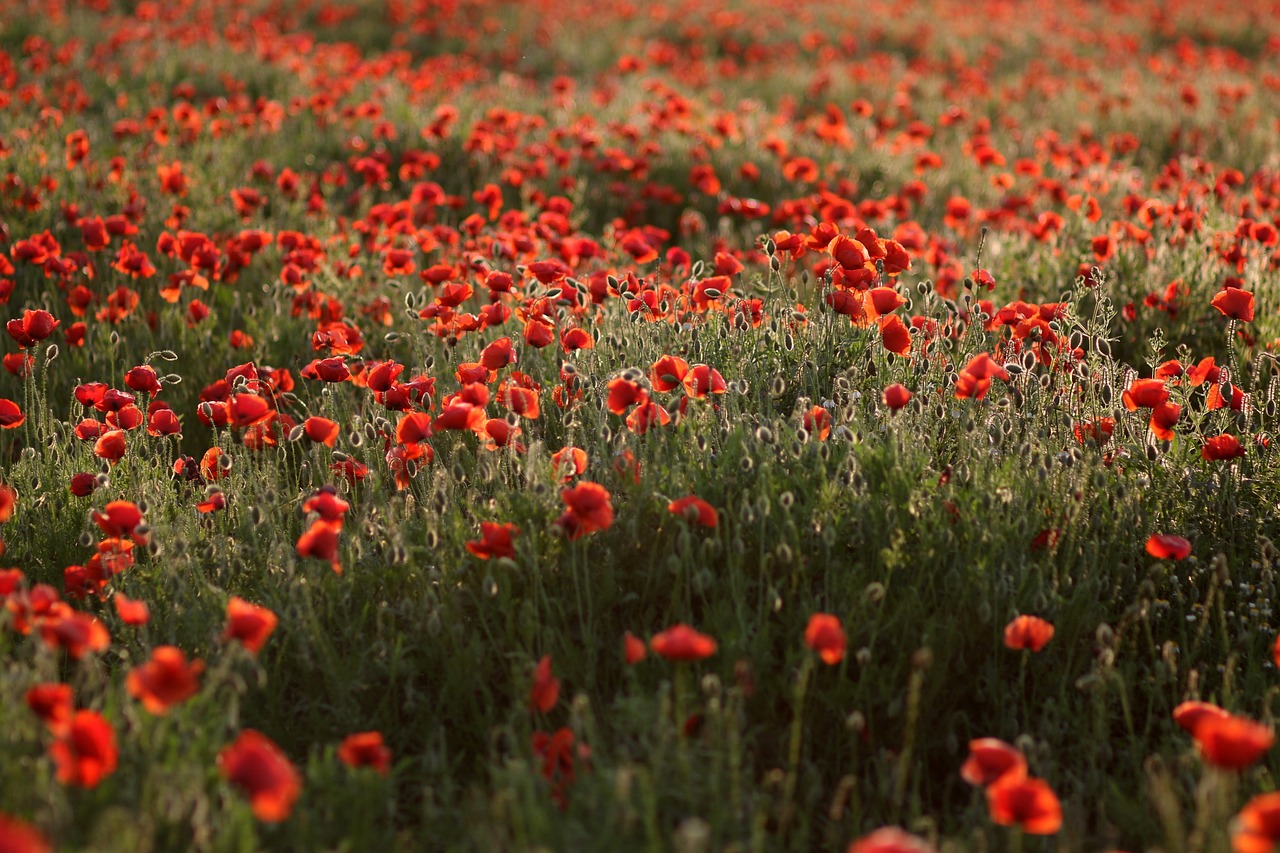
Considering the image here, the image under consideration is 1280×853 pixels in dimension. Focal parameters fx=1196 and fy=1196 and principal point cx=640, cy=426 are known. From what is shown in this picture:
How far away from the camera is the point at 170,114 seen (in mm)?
7414

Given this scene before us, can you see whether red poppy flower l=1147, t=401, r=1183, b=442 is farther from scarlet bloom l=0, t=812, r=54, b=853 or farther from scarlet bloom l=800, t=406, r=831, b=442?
scarlet bloom l=0, t=812, r=54, b=853

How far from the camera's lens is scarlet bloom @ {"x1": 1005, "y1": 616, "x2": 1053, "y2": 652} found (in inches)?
88.3

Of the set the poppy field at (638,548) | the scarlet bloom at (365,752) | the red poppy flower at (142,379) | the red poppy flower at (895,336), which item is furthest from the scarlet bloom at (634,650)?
the red poppy flower at (142,379)

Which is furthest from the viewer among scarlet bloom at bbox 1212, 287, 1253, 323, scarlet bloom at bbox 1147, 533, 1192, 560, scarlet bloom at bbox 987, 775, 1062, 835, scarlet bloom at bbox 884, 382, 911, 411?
scarlet bloom at bbox 1212, 287, 1253, 323

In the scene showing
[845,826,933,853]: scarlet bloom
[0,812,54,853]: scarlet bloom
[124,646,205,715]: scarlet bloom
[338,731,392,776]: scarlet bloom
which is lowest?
[338,731,392,776]: scarlet bloom

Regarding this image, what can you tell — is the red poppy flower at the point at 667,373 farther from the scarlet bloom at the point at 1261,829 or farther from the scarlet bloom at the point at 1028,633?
the scarlet bloom at the point at 1261,829

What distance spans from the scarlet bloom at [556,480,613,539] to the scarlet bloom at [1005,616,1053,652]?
790mm

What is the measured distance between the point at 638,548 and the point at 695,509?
32 centimetres

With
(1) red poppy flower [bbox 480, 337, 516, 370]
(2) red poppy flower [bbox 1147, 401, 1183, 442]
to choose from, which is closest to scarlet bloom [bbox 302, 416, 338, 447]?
(1) red poppy flower [bbox 480, 337, 516, 370]

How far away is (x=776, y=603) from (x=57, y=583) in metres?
1.73

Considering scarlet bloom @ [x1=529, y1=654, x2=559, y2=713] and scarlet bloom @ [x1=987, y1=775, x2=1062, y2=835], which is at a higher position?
scarlet bloom @ [x1=987, y1=775, x2=1062, y2=835]

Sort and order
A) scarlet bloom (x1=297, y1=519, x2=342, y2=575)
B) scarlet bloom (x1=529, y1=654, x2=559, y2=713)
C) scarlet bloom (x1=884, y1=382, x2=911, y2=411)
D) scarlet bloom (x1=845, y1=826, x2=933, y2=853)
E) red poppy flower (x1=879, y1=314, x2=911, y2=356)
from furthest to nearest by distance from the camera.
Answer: red poppy flower (x1=879, y1=314, x2=911, y2=356) < scarlet bloom (x1=884, y1=382, x2=911, y2=411) < scarlet bloom (x1=297, y1=519, x2=342, y2=575) < scarlet bloom (x1=529, y1=654, x2=559, y2=713) < scarlet bloom (x1=845, y1=826, x2=933, y2=853)

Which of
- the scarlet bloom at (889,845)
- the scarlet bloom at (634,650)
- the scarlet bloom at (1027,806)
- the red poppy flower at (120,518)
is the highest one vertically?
the scarlet bloom at (889,845)

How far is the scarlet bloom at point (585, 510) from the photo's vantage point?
2277 mm
